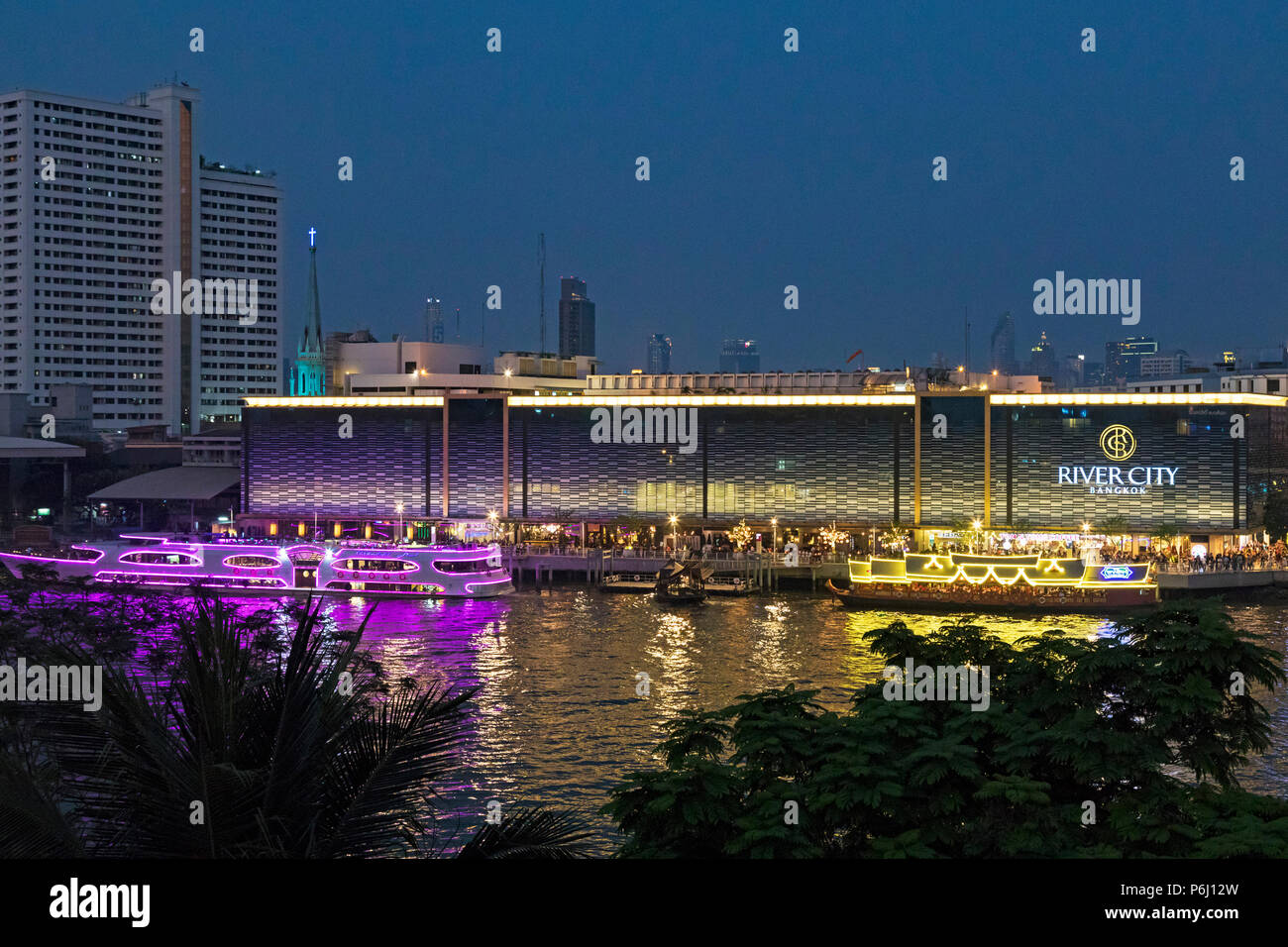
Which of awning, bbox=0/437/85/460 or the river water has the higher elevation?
awning, bbox=0/437/85/460

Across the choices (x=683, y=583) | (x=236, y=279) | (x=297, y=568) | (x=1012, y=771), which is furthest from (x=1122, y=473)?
(x=236, y=279)

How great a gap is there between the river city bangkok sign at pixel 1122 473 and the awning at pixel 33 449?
7393 centimetres

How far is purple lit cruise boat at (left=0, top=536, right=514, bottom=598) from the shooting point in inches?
2520

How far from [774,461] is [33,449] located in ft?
189

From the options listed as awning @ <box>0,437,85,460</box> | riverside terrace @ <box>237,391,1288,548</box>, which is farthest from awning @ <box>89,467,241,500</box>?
riverside terrace @ <box>237,391,1288,548</box>

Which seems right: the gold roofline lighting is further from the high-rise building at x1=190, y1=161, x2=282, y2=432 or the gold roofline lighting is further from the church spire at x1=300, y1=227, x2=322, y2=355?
the high-rise building at x1=190, y1=161, x2=282, y2=432

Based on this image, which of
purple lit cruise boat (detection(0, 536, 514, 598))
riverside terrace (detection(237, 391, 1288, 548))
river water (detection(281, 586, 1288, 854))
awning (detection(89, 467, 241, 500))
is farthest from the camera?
awning (detection(89, 467, 241, 500))

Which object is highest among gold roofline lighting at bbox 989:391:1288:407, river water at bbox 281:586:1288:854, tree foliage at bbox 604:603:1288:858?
gold roofline lighting at bbox 989:391:1288:407

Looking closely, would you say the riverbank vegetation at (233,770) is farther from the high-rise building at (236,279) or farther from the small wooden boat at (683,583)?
the high-rise building at (236,279)

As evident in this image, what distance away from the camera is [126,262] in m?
155

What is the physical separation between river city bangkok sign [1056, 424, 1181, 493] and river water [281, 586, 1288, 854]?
1396 cm

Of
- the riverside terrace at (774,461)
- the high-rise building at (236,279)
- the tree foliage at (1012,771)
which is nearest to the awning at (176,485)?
the riverside terrace at (774,461)

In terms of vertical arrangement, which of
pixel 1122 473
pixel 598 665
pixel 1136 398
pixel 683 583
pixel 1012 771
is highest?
pixel 1136 398

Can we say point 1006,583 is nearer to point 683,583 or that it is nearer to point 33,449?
point 683,583
